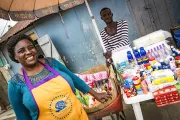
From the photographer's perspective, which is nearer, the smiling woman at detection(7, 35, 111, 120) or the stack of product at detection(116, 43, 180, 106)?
the smiling woman at detection(7, 35, 111, 120)

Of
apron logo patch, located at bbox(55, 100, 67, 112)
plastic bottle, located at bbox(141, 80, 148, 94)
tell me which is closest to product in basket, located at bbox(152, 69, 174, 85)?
plastic bottle, located at bbox(141, 80, 148, 94)

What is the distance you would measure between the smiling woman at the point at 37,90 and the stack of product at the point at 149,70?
0.72m

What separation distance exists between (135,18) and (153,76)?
14.8 ft

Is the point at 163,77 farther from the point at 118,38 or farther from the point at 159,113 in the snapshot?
the point at 159,113

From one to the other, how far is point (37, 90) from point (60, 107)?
0.28 meters

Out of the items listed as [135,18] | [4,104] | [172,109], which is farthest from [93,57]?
[4,104]

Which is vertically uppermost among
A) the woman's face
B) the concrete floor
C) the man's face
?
the man's face

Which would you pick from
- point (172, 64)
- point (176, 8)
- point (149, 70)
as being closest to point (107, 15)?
A: point (149, 70)

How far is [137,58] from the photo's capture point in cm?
279

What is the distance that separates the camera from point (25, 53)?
1.88 m

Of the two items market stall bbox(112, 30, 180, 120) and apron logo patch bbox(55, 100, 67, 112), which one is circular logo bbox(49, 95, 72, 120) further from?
market stall bbox(112, 30, 180, 120)

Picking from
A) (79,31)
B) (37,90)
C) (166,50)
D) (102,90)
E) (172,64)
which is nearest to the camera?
(37,90)

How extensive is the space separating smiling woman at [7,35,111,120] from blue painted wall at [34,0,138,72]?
497cm

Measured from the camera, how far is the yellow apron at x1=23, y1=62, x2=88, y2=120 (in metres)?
1.80
